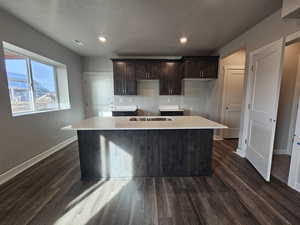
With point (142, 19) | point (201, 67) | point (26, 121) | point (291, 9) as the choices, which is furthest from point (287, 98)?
point (26, 121)

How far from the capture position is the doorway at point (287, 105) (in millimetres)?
2795

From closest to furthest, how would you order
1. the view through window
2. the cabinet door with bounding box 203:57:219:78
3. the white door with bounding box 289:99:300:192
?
the white door with bounding box 289:99:300:192 → the view through window → the cabinet door with bounding box 203:57:219:78

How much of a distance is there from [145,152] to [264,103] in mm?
2164

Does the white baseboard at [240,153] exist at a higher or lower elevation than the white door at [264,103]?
lower

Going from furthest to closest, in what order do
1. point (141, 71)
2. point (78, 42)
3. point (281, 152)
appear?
point (141, 71) → point (78, 42) → point (281, 152)

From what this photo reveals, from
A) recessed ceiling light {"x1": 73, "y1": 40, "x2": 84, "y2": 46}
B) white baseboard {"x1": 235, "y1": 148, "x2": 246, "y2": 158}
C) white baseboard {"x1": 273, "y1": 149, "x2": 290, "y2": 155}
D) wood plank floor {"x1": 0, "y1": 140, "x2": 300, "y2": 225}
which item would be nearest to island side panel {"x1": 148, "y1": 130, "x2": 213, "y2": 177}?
wood plank floor {"x1": 0, "y1": 140, "x2": 300, "y2": 225}

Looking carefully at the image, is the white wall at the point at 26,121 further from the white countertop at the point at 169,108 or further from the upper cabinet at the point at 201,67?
the upper cabinet at the point at 201,67

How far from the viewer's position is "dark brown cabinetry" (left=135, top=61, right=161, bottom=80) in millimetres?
4199

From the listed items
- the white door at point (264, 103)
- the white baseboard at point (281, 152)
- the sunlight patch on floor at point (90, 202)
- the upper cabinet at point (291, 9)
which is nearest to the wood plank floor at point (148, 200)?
the sunlight patch on floor at point (90, 202)

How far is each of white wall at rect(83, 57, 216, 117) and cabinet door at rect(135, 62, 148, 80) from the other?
33cm

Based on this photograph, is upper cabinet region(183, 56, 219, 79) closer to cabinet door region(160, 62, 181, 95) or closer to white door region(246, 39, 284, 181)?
cabinet door region(160, 62, 181, 95)

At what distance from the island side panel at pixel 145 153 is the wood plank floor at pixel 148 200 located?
5.6 inches

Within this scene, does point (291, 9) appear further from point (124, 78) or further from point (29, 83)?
point (29, 83)

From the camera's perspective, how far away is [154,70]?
13.9ft
